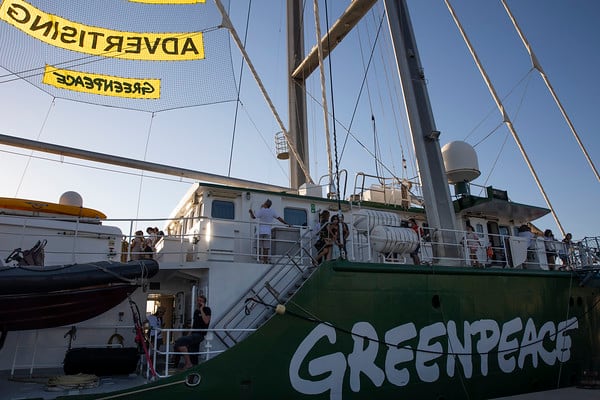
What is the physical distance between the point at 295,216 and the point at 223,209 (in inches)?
75.1

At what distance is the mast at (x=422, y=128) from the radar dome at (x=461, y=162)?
→ 2.68 m

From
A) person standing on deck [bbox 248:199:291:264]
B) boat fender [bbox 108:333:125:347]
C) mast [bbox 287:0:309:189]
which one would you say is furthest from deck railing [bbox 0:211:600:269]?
mast [bbox 287:0:309:189]

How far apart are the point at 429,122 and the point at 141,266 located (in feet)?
27.9

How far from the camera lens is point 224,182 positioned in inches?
476

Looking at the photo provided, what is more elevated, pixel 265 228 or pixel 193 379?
pixel 265 228

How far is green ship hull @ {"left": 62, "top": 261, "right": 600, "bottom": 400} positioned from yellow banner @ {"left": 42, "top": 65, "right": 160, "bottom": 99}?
8.17m

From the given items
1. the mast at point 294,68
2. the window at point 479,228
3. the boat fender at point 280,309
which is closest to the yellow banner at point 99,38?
the mast at point 294,68

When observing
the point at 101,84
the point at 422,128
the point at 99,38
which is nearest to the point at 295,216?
the point at 422,128

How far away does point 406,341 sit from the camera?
28.7 ft

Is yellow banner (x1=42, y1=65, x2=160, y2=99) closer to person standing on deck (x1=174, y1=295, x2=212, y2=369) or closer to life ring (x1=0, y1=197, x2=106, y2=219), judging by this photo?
life ring (x1=0, y1=197, x2=106, y2=219)

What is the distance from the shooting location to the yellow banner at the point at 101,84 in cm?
1219

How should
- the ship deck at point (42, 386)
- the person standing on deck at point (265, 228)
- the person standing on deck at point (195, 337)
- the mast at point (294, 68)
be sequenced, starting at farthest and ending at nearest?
the mast at point (294, 68) < the person standing on deck at point (265, 228) < the person standing on deck at point (195, 337) < the ship deck at point (42, 386)

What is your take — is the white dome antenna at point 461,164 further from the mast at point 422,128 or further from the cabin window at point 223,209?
the cabin window at point 223,209

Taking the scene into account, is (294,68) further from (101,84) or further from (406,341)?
(406,341)
